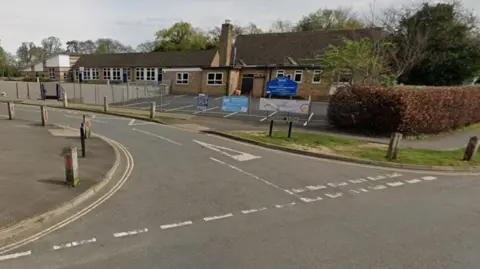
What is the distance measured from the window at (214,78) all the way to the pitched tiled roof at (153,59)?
2.85 m

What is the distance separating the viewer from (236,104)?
61.9 feet

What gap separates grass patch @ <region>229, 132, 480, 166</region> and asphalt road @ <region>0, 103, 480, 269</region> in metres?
1.21

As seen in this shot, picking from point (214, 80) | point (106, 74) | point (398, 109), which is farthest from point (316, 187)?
point (106, 74)

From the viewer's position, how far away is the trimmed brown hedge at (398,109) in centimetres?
1353

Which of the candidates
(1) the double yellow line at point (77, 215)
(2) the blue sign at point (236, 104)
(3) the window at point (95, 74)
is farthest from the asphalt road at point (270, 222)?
(3) the window at point (95, 74)

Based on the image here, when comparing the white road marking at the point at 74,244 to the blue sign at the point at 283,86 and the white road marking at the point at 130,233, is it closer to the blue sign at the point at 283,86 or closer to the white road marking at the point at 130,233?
the white road marking at the point at 130,233

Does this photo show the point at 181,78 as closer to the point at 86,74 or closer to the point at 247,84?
the point at 247,84

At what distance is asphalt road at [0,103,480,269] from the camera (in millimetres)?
3789

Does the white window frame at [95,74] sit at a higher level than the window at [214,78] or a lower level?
lower

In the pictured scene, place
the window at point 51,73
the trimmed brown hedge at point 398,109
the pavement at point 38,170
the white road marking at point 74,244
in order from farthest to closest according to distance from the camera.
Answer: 1. the window at point 51,73
2. the trimmed brown hedge at point 398,109
3. the pavement at point 38,170
4. the white road marking at point 74,244

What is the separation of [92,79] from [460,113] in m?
50.3

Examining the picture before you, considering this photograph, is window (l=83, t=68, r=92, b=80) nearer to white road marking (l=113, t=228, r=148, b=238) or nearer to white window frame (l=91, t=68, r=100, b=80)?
white window frame (l=91, t=68, r=100, b=80)

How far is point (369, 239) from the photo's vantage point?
14.5ft

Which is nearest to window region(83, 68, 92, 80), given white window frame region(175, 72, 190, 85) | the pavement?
white window frame region(175, 72, 190, 85)
